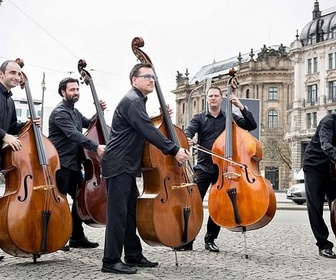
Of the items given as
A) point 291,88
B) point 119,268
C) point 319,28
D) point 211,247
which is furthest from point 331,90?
point 119,268

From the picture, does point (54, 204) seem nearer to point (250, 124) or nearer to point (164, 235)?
point (164, 235)

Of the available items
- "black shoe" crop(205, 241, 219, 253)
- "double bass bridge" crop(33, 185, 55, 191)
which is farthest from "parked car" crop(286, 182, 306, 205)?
"double bass bridge" crop(33, 185, 55, 191)

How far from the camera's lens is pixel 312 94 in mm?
74562

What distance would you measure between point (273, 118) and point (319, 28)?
16313mm

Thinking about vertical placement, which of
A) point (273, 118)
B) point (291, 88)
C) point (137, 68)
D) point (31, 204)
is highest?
point (291, 88)

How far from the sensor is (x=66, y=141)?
7410mm

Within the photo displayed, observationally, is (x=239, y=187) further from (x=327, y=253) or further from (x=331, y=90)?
(x=331, y=90)

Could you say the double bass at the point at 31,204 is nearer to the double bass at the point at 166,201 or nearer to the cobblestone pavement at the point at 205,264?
the cobblestone pavement at the point at 205,264

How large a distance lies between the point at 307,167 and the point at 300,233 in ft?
9.91

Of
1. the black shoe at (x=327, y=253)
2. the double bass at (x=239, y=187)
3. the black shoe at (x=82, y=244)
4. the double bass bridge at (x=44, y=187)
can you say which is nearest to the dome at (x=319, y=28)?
the black shoe at (x=327, y=253)

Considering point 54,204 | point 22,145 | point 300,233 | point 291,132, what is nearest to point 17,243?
point 54,204

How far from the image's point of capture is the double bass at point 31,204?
568 cm

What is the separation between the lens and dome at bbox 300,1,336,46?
73.2m

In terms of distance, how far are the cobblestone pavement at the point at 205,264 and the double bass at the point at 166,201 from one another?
0.38 meters
